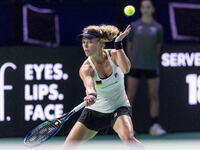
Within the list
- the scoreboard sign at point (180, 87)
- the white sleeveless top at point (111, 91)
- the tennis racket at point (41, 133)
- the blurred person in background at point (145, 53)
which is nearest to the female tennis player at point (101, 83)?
the white sleeveless top at point (111, 91)

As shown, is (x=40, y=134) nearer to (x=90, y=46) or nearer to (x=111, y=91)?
(x=111, y=91)

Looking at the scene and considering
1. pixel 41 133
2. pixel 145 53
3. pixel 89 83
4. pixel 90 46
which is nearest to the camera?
pixel 89 83

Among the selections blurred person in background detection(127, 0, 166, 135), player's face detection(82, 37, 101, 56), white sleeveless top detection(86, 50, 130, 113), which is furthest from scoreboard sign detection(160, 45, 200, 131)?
player's face detection(82, 37, 101, 56)

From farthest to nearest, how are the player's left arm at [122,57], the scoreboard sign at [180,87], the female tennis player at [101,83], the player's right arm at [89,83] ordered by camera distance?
the scoreboard sign at [180,87]
the female tennis player at [101,83]
the player's left arm at [122,57]
the player's right arm at [89,83]

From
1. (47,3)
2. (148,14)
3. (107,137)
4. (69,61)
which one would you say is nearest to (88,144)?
(107,137)

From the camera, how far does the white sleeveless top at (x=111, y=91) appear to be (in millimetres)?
6898

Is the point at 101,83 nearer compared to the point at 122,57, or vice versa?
the point at 122,57

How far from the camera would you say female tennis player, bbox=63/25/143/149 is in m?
6.79

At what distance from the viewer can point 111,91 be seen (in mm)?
6938

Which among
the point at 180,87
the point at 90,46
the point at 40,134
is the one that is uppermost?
the point at 90,46

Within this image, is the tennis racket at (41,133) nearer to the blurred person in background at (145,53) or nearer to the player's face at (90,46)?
the player's face at (90,46)

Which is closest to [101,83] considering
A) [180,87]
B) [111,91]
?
[111,91]

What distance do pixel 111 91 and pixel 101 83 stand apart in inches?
5.4

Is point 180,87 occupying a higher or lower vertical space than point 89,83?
lower
